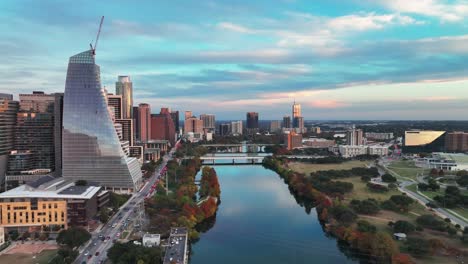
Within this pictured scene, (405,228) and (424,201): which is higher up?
(405,228)

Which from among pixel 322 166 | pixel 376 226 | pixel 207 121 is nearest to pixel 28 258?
pixel 376 226

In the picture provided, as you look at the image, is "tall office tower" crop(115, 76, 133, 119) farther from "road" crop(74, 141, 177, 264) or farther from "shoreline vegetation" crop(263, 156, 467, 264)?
"shoreline vegetation" crop(263, 156, 467, 264)

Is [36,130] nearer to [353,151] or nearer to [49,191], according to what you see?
[49,191]

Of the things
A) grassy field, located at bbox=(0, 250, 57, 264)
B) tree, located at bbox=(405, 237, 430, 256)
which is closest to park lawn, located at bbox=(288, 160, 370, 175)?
tree, located at bbox=(405, 237, 430, 256)

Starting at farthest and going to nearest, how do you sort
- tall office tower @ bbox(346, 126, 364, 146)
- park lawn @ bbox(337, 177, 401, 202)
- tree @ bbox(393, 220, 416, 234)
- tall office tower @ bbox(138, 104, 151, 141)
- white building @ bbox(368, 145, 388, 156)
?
tall office tower @ bbox(138, 104, 151, 141)
tall office tower @ bbox(346, 126, 364, 146)
white building @ bbox(368, 145, 388, 156)
park lawn @ bbox(337, 177, 401, 202)
tree @ bbox(393, 220, 416, 234)

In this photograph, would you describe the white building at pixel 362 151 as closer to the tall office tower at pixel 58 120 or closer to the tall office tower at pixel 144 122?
the tall office tower at pixel 144 122
